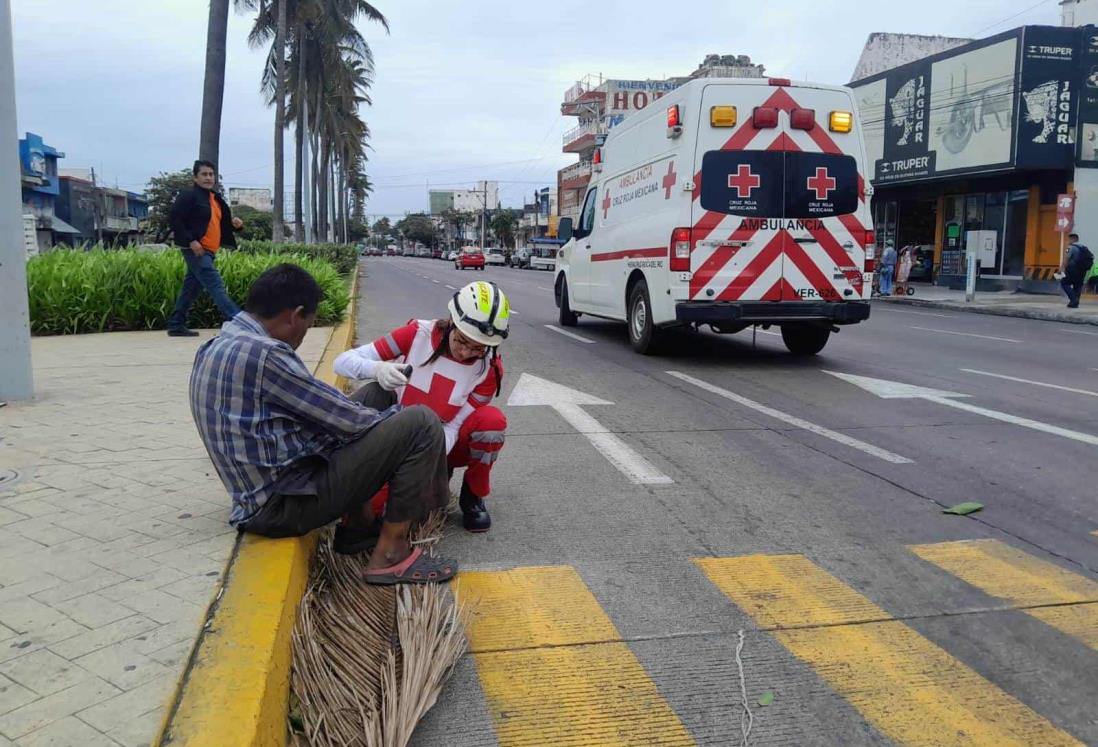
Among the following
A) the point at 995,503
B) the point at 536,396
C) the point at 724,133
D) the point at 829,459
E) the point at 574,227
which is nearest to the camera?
the point at 995,503

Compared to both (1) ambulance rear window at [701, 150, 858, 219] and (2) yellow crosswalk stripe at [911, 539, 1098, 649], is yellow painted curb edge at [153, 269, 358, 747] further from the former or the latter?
(1) ambulance rear window at [701, 150, 858, 219]

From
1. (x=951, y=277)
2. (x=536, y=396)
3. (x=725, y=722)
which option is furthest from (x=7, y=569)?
(x=951, y=277)

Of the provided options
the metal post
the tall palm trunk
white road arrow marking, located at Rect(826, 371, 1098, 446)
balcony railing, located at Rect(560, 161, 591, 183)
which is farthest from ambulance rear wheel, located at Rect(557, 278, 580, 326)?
balcony railing, located at Rect(560, 161, 591, 183)

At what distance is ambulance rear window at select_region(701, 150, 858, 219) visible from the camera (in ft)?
31.1

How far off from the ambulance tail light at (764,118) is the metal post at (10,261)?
6.69 m

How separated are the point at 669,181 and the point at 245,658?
8.09 m

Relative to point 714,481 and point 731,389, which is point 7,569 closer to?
point 714,481

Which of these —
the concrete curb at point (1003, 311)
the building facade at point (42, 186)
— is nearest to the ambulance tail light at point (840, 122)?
the concrete curb at point (1003, 311)

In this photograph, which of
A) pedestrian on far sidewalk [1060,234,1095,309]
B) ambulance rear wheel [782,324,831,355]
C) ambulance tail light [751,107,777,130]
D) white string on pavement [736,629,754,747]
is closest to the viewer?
white string on pavement [736,629,754,747]

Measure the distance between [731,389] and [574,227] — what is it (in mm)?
5988

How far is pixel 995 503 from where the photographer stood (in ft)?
16.4

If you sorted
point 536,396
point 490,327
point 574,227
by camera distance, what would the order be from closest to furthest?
point 490,327 < point 536,396 < point 574,227

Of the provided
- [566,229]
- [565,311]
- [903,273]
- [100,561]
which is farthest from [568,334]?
[903,273]

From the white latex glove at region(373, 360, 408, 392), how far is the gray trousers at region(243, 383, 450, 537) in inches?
11.7
